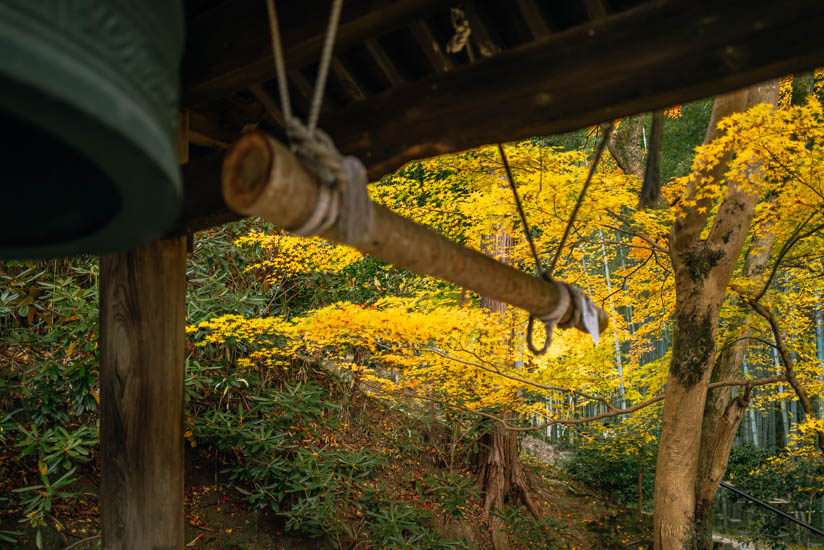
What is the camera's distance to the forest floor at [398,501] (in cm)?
486

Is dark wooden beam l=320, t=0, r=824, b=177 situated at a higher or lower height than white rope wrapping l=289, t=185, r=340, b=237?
higher

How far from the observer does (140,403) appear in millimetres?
1949

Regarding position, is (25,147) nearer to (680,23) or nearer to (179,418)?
(680,23)

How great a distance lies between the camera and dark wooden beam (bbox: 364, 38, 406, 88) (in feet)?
5.14

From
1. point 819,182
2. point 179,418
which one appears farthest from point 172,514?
point 819,182

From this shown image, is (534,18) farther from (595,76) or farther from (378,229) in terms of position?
(378,229)

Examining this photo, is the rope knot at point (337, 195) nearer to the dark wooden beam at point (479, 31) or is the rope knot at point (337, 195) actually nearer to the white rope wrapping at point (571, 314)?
the dark wooden beam at point (479, 31)

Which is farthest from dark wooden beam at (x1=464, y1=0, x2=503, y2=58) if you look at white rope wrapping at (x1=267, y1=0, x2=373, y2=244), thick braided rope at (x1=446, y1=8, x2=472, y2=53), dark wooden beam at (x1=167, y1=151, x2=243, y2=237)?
dark wooden beam at (x1=167, y1=151, x2=243, y2=237)

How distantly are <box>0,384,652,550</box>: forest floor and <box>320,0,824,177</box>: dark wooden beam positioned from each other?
4412 millimetres

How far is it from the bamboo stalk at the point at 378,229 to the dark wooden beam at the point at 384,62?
0.57m

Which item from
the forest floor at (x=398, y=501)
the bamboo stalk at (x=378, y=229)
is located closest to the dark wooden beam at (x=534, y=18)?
the bamboo stalk at (x=378, y=229)

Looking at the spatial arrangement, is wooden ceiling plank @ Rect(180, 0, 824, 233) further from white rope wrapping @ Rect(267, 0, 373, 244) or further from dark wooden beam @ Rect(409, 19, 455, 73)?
white rope wrapping @ Rect(267, 0, 373, 244)

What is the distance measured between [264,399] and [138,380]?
4.13m

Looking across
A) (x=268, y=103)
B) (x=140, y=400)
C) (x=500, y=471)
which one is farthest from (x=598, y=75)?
(x=500, y=471)
